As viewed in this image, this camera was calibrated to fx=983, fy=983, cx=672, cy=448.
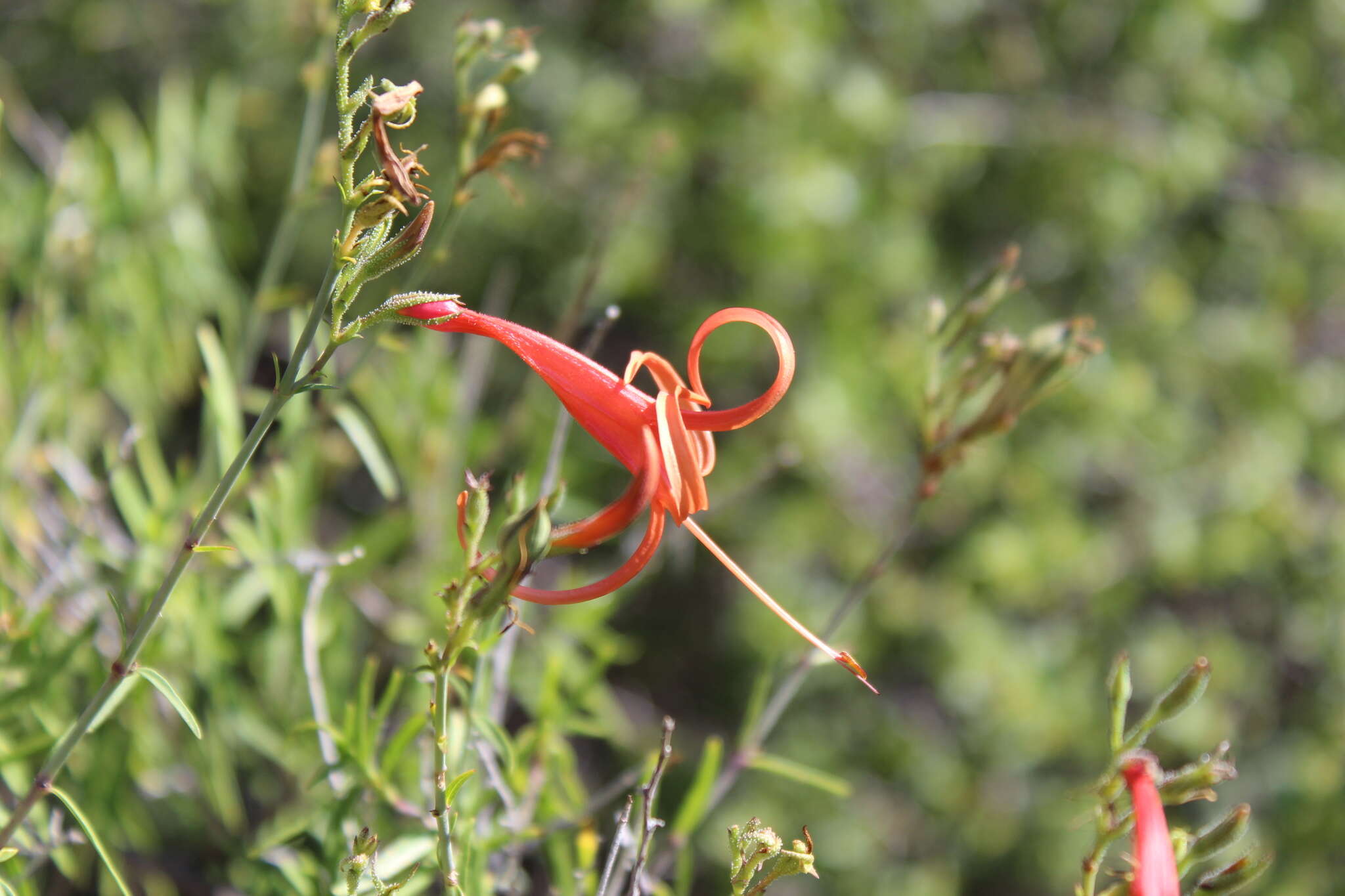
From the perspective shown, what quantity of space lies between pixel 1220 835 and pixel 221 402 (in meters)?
0.67

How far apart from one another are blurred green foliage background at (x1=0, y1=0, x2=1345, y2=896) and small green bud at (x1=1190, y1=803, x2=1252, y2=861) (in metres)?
0.65

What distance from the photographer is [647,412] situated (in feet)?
1.43

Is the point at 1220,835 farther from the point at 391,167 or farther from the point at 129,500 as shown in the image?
Result: the point at 129,500

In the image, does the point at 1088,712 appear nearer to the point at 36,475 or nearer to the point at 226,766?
the point at 226,766

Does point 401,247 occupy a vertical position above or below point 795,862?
above

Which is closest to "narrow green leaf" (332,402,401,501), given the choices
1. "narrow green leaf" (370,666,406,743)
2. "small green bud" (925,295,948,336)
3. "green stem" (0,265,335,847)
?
"narrow green leaf" (370,666,406,743)

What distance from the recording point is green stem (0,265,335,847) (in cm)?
37

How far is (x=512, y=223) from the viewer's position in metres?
1.37

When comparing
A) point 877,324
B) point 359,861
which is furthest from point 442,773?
point 877,324

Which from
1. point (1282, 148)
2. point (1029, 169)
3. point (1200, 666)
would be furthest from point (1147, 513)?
point (1200, 666)

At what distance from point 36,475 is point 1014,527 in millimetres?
1238

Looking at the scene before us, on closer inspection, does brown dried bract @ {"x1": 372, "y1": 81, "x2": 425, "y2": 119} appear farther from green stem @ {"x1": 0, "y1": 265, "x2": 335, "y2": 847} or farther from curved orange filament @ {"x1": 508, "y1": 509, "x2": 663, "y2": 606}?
curved orange filament @ {"x1": 508, "y1": 509, "x2": 663, "y2": 606}

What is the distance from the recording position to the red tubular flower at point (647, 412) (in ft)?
1.35

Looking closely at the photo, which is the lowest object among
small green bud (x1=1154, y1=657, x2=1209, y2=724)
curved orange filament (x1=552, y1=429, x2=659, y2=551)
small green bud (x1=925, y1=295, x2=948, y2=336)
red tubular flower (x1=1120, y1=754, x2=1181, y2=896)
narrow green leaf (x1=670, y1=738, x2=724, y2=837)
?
narrow green leaf (x1=670, y1=738, x2=724, y2=837)
